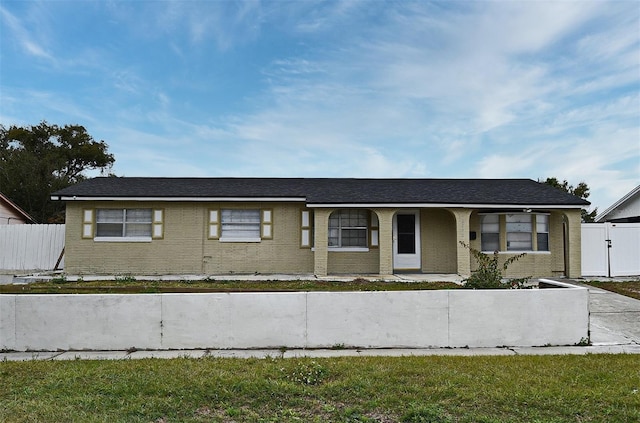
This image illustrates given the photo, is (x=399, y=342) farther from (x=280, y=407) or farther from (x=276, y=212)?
(x=276, y=212)

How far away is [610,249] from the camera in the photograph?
1655cm

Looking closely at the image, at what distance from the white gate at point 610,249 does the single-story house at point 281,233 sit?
832 millimetres

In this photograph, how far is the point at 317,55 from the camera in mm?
17844

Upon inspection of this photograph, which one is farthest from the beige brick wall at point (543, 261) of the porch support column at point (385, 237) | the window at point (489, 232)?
the porch support column at point (385, 237)

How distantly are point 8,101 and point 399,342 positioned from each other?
→ 73.0 feet

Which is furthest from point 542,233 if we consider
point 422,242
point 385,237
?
point 385,237

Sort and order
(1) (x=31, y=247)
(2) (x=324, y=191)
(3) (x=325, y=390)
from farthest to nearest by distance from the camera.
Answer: (1) (x=31, y=247) < (2) (x=324, y=191) < (3) (x=325, y=390)

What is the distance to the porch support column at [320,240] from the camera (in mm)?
15945

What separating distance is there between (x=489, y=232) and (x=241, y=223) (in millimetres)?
9250

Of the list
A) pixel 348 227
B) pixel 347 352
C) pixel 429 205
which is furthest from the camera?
pixel 348 227

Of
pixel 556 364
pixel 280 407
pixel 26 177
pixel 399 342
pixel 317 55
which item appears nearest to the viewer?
pixel 280 407

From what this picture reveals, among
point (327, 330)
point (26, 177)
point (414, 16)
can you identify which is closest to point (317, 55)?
point (414, 16)

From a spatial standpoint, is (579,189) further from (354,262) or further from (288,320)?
(288,320)

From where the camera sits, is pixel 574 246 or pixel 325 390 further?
pixel 574 246
